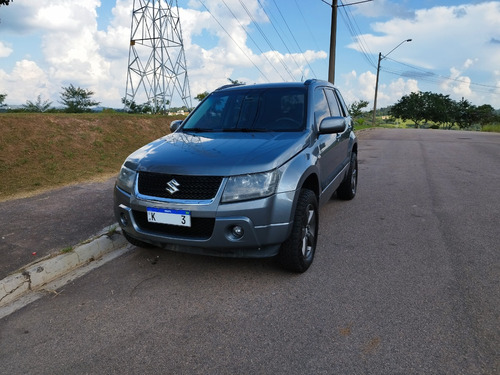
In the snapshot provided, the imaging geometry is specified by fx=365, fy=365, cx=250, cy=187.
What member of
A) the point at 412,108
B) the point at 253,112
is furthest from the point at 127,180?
the point at 412,108

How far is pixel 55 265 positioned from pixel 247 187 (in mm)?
2039

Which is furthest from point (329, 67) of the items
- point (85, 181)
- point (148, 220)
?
point (148, 220)

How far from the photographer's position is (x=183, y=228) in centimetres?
296

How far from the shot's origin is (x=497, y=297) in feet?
9.39

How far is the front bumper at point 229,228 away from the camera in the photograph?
2.79 meters

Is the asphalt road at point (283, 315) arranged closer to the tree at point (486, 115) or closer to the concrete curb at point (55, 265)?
the concrete curb at point (55, 265)

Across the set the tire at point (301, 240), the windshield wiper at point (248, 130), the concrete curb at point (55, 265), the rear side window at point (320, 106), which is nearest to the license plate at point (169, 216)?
the tire at point (301, 240)

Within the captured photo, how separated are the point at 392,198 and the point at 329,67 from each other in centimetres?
1488

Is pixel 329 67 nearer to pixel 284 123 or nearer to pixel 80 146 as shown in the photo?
pixel 80 146

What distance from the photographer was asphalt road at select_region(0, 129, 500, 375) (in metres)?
2.21

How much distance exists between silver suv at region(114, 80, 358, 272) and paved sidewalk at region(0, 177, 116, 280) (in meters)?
1.08

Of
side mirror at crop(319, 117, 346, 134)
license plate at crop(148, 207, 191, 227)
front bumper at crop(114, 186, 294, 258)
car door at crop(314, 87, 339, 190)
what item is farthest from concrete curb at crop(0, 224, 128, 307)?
side mirror at crop(319, 117, 346, 134)

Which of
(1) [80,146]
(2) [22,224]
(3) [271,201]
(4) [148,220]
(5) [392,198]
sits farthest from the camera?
(1) [80,146]

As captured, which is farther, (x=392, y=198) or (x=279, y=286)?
(x=392, y=198)
